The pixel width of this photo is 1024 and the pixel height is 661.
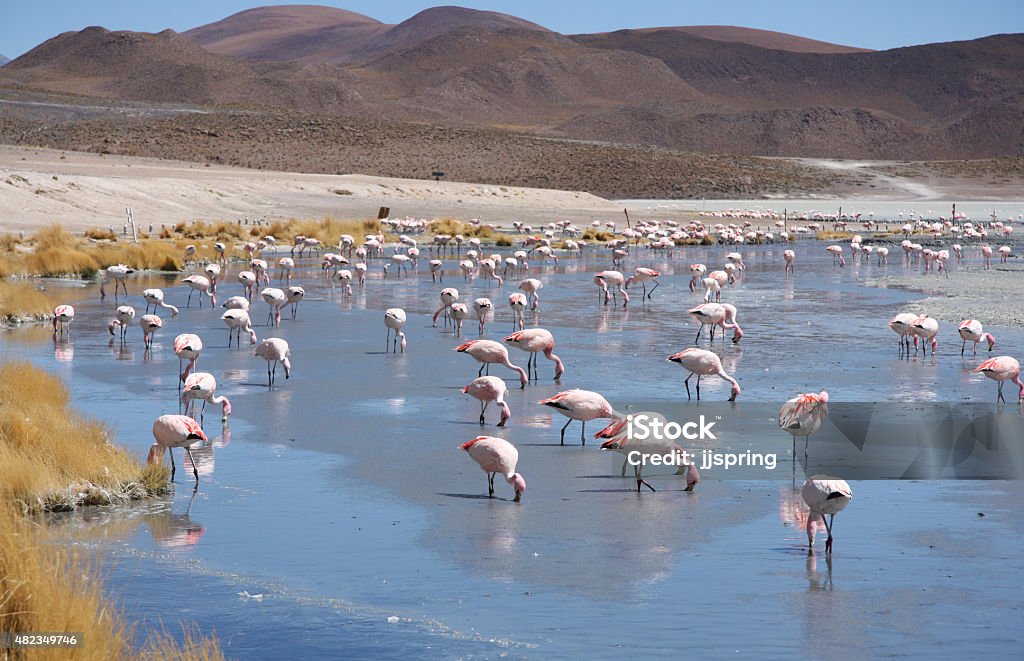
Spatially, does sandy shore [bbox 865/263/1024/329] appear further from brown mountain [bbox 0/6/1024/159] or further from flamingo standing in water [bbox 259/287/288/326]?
brown mountain [bbox 0/6/1024/159]

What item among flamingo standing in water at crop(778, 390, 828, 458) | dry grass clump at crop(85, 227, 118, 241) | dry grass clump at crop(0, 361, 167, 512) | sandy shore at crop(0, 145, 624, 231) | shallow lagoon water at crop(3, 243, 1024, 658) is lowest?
shallow lagoon water at crop(3, 243, 1024, 658)

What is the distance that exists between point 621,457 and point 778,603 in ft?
11.6

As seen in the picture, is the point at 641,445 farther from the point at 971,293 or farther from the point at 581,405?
the point at 971,293

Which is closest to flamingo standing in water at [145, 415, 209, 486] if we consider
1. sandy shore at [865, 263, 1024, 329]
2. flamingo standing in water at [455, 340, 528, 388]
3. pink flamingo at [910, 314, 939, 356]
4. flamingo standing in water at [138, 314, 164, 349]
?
flamingo standing in water at [455, 340, 528, 388]

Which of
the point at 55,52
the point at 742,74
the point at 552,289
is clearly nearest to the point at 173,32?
the point at 55,52

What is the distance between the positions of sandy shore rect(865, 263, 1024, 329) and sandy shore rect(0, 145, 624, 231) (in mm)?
24533

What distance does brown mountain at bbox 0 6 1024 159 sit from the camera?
153 m

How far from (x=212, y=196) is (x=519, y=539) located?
1839 inches

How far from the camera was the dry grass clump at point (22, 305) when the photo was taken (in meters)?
20.6

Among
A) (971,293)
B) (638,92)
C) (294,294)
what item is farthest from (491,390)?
(638,92)

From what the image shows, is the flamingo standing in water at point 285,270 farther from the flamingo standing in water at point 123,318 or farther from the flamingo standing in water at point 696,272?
the flamingo standing in water at point 123,318

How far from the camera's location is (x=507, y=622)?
6848mm

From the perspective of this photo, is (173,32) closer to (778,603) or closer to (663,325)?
(663,325)

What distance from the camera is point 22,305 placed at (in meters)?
20.8
